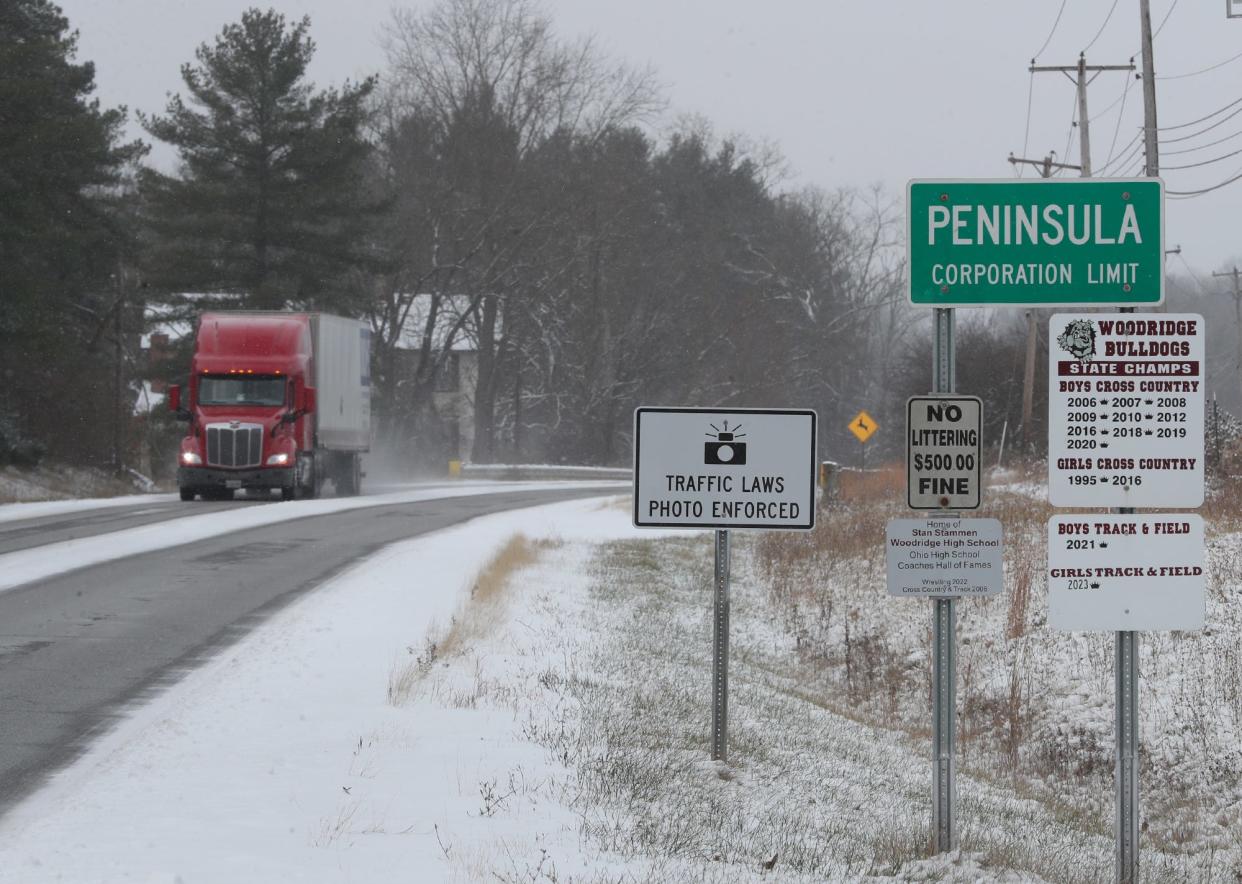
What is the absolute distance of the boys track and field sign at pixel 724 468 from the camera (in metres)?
7.98

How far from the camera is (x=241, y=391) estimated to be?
3359 centimetres

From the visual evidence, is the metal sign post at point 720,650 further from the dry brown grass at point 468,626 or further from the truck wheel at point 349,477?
the truck wheel at point 349,477

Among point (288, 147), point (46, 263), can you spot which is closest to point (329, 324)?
point (46, 263)

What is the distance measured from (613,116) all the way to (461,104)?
6.87 m

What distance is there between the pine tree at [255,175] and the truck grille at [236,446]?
15.6m

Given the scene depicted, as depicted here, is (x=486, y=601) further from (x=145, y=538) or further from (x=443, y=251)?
(x=443, y=251)

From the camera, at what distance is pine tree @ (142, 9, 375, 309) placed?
4872cm

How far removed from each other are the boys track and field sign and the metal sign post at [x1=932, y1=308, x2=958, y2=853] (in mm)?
1372

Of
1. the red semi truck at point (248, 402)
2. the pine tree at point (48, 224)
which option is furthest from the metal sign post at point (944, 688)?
the pine tree at point (48, 224)

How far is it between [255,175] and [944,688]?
1808 inches

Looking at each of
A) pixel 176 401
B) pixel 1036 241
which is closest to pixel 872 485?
pixel 176 401

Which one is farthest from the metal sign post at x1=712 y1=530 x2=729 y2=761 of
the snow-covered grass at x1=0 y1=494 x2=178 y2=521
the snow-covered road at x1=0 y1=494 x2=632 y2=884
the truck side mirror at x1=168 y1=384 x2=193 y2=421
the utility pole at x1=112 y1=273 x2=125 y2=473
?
the utility pole at x1=112 y1=273 x2=125 y2=473

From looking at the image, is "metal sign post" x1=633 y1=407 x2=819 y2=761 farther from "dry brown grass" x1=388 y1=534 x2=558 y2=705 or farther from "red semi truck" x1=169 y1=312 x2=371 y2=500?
"red semi truck" x1=169 y1=312 x2=371 y2=500

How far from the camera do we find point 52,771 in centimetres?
729
